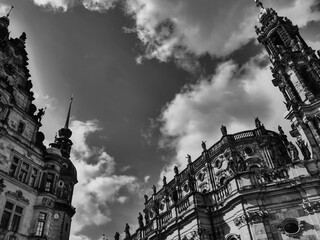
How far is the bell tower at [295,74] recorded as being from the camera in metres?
27.8

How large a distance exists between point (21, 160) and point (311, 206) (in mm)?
24474

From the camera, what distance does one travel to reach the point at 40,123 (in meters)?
28.7

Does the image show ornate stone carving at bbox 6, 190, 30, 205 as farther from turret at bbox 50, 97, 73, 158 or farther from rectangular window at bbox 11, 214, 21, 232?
turret at bbox 50, 97, 73, 158

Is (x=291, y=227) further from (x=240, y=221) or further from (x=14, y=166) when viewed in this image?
(x=14, y=166)

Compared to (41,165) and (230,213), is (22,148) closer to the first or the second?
(41,165)

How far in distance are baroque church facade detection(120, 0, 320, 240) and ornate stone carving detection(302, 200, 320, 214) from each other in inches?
0.9

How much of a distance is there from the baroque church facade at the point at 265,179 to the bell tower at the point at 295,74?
93 millimetres

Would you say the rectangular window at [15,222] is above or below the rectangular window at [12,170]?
below

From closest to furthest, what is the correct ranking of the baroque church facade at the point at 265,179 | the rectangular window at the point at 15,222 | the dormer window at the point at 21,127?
the baroque church facade at the point at 265,179 → the rectangular window at the point at 15,222 → the dormer window at the point at 21,127

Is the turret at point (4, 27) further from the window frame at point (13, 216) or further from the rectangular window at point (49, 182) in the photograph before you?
the window frame at point (13, 216)

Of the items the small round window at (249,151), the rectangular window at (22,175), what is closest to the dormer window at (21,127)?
the rectangular window at (22,175)

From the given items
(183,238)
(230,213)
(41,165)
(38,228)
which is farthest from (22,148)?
(230,213)

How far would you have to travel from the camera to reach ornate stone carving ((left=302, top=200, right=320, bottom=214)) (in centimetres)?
1817

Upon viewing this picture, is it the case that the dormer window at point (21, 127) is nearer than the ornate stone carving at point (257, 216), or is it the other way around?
the ornate stone carving at point (257, 216)
